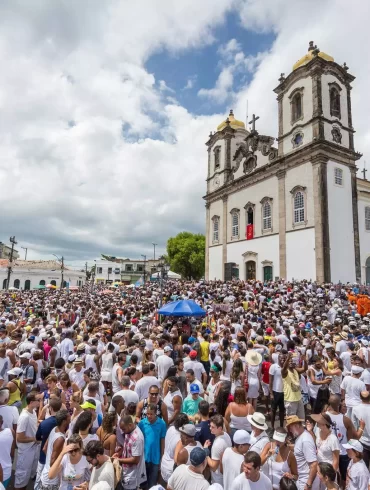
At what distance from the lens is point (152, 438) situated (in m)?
4.10

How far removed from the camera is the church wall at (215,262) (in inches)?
1391

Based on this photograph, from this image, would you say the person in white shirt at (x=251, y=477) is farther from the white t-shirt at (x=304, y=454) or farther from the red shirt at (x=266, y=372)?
the red shirt at (x=266, y=372)

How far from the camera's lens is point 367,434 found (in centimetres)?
448

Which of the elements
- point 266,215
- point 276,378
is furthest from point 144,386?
point 266,215

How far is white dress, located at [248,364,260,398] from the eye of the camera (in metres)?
6.66

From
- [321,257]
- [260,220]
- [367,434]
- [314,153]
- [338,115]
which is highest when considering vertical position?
[338,115]

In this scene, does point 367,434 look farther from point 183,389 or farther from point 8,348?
point 8,348

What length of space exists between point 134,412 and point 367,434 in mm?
3294

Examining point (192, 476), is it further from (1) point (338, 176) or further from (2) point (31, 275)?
(2) point (31, 275)

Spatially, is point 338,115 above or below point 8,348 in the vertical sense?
above

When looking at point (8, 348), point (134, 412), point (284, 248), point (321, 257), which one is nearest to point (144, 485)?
point (134, 412)

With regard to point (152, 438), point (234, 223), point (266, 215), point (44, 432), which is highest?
point (234, 223)

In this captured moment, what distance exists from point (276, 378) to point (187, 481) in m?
3.96

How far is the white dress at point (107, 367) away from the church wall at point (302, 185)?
21504 millimetres
